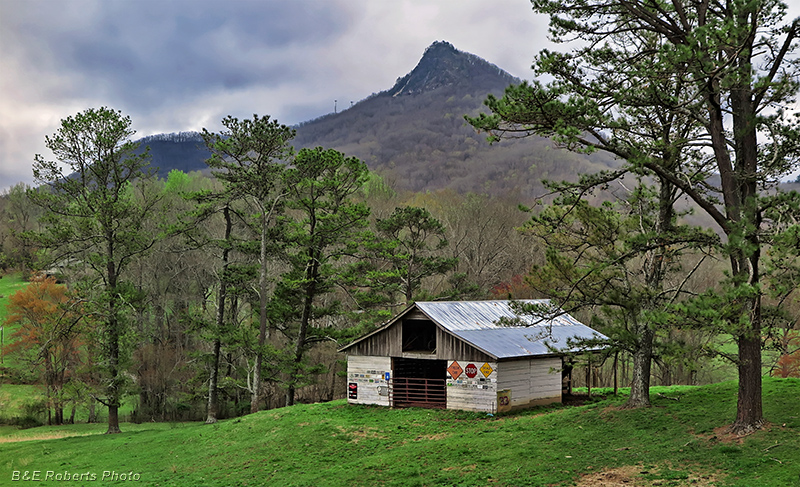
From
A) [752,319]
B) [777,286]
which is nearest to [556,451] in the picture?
[752,319]

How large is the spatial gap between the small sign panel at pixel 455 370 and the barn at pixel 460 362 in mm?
43

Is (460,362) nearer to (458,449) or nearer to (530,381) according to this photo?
(530,381)

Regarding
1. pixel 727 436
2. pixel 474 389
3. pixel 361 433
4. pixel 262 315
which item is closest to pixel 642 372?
pixel 727 436

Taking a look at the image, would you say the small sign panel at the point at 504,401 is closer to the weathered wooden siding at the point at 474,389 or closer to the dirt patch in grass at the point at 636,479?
the weathered wooden siding at the point at 474,389

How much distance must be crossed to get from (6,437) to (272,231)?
19.7m

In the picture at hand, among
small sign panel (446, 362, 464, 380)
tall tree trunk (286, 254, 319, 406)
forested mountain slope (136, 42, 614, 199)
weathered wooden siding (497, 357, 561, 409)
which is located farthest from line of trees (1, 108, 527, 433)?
forested mountain slope (136, 42, 614, 199)

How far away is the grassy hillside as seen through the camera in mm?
14688

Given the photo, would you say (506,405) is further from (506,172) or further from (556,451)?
(506,172)

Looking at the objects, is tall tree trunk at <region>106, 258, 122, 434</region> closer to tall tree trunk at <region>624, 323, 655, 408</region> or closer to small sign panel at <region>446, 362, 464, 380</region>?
small sign panel at <region>446, 362, 464, 380</region>

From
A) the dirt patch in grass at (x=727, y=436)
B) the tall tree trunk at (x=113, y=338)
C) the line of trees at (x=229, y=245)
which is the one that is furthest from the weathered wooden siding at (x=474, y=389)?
the tall tree trunk at (x=113, y=338)

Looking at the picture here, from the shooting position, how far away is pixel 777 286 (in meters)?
12.5

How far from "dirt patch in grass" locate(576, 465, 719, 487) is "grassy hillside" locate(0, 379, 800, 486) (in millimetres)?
50

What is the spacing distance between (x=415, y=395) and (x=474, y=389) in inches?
137

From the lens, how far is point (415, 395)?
1128 inches
